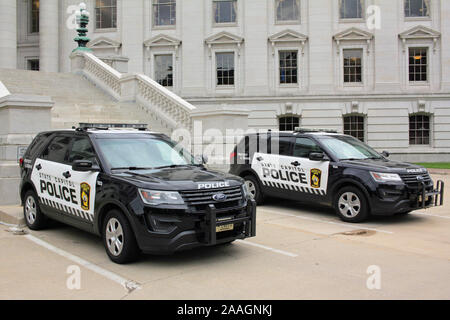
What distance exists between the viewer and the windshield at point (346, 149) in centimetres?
942

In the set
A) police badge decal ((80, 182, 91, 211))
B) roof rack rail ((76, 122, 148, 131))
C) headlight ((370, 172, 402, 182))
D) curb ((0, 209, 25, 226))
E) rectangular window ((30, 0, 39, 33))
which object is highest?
rectangular window ((30, 0, 39, 33))

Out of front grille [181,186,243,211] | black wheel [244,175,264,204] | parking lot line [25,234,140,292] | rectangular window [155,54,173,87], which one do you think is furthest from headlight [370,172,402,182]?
rectangular window [155,54,173,87]

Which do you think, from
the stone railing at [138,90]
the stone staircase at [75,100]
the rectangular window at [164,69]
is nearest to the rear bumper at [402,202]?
the stone railing at [138,90]

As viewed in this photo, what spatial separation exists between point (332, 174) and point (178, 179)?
4.20 meters

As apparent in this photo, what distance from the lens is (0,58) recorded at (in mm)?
30312

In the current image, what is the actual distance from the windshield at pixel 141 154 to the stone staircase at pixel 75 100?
7499mm

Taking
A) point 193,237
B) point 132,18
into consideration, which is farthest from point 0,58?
point 193,237

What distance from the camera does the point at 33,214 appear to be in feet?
26.0

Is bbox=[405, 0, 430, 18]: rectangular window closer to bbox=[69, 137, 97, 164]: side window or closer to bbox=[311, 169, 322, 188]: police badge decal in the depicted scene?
bbox=[311, 169, 322, 188]: police badge decal

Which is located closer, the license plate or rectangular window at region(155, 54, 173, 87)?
the license plate

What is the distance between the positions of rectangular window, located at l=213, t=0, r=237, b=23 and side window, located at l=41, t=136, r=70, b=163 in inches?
1015

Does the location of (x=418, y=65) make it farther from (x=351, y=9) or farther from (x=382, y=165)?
(x=382, y=165)

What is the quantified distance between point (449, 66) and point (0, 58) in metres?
30.1

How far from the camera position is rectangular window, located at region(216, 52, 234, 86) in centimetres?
3130
